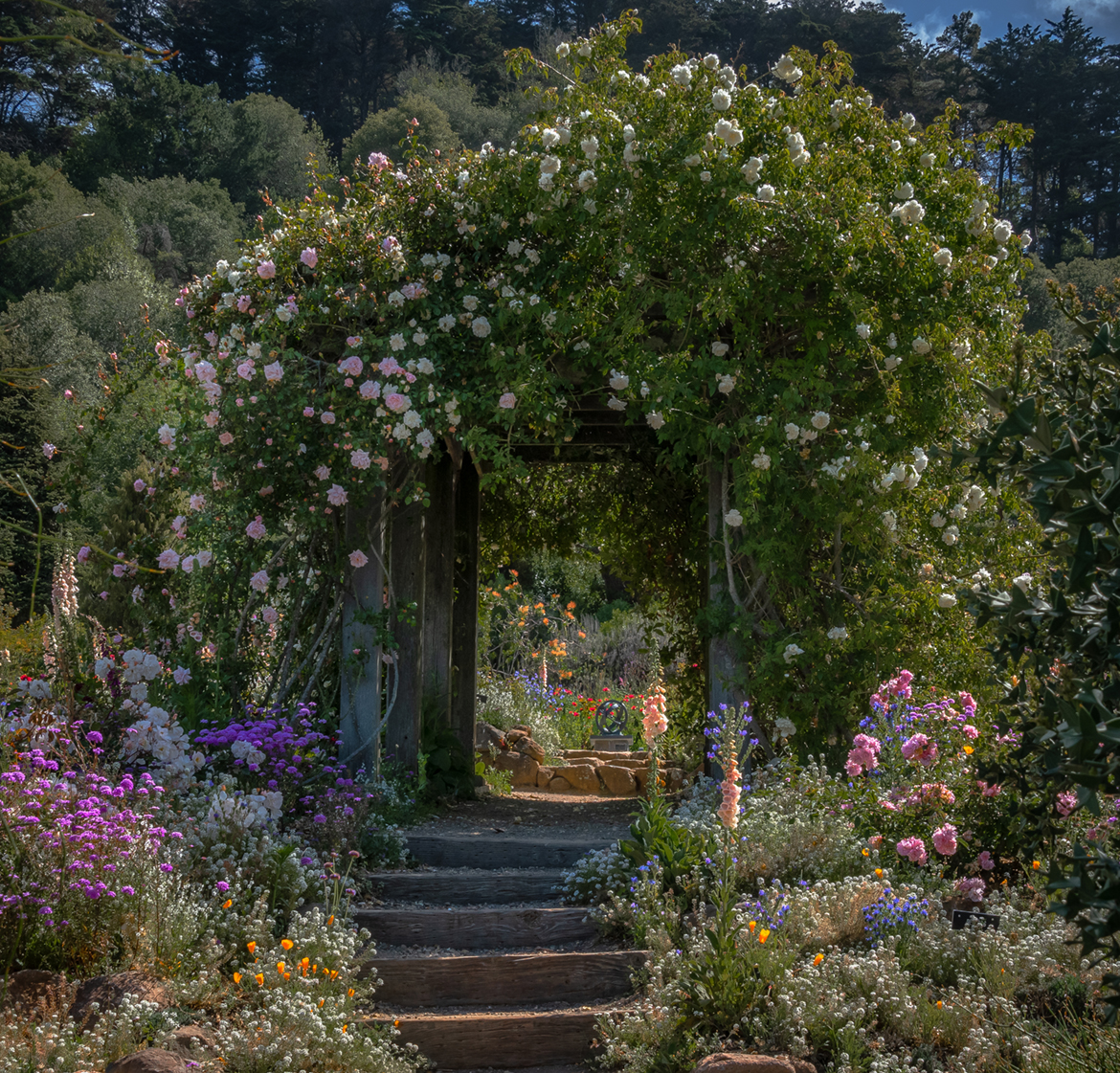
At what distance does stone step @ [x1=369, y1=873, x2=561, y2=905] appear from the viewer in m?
4.48

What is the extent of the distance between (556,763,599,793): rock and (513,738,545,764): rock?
342 millimetres

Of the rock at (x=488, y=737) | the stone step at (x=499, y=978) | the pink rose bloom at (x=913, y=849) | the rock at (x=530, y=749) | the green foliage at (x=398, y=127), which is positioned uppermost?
the green foliage at (x=398, y=127)

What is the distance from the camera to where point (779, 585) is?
500 cm

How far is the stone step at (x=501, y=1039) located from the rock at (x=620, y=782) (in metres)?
4.84

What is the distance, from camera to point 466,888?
14.7ft

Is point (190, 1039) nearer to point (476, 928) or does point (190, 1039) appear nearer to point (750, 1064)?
point (476, 928)

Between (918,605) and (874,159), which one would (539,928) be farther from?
(874,159)

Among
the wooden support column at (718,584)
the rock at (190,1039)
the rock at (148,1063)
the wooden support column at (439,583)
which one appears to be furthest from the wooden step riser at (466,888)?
the wooden support column at (439,583)

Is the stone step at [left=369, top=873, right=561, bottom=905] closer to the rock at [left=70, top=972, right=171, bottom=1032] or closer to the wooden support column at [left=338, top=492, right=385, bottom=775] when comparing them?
the wooden support column at [left=338, top=492, right=385, bottom=775]

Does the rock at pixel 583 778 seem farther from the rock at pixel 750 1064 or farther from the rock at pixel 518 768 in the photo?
the rock at pixel 750 1064

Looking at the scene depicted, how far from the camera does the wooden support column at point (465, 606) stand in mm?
7395

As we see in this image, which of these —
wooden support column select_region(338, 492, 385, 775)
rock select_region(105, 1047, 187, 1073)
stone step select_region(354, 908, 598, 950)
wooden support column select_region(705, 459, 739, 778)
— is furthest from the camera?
wooden support column select_region(338, 492, 385, 775)

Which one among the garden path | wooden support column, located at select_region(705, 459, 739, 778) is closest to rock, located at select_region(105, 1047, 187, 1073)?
the garden path

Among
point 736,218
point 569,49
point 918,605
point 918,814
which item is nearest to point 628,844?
point 918,814
